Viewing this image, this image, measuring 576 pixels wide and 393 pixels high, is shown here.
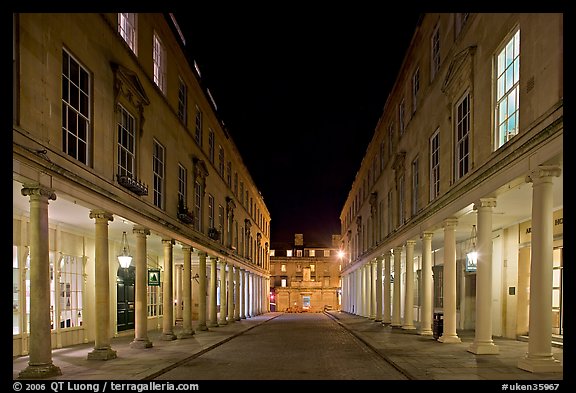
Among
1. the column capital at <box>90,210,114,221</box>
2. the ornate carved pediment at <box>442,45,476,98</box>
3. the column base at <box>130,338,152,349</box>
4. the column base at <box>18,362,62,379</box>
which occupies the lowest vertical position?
Answer: the column base at <box>130,338,152,349</box>

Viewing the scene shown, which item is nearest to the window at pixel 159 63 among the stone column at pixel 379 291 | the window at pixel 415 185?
the window at pixel 415 185

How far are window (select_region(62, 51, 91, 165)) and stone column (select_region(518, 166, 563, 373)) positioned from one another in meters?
11.1

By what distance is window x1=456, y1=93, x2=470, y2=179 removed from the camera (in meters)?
18.9

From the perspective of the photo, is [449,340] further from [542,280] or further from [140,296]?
[140,296]

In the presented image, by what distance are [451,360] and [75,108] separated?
11.8 metres

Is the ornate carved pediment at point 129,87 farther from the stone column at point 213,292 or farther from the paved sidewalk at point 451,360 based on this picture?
the stone column at point 213,292

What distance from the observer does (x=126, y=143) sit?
1900 cm

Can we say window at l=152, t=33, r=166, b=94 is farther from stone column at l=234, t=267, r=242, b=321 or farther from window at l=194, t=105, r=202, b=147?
stone column at l=234, t=267, r=242, b=321

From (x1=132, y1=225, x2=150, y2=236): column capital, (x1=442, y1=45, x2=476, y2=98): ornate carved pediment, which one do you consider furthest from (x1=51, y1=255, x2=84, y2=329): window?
(x1=442, y1=45, x2=476, y2=98): ornate carved pediment

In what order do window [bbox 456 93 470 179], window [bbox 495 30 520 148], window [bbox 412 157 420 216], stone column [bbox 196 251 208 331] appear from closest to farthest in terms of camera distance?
window [bbox 495 30 520 148]
window [bbox 456 93 470 179]
window [bbox 412 157 420 216]
stone column [bbox 196 251 208 331]

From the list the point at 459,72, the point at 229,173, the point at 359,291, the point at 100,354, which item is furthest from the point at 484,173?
the point at 359,291

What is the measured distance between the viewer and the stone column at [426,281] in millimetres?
23891

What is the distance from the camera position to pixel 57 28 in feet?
45.6

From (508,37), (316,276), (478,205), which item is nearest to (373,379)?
(478,205)
